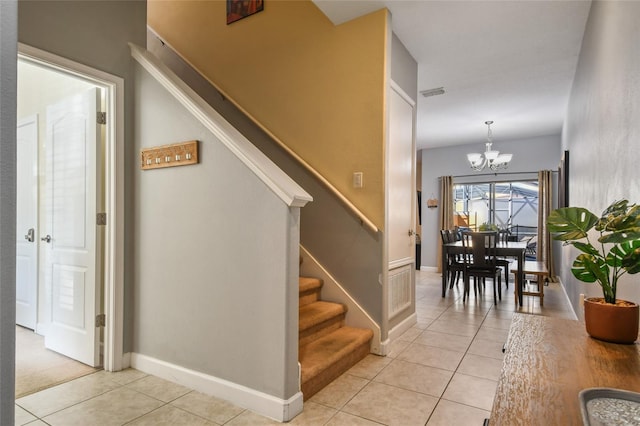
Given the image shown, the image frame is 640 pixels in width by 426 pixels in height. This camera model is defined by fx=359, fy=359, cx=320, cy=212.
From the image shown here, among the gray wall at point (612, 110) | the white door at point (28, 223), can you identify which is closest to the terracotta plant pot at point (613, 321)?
the gray wall at point (612, 110)

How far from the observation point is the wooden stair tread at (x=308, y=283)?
10.1 feet

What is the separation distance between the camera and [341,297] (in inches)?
128

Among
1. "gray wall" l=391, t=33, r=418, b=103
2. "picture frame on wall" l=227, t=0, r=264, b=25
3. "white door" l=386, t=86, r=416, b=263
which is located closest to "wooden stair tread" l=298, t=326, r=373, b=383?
"white door" l=386, t=86, r=416, b=263

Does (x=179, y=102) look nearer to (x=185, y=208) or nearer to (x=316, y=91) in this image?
(x=185, y=208)

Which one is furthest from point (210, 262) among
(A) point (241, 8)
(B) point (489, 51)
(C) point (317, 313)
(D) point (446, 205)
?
(D) point (446, 205)

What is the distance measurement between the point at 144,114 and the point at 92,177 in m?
0.63

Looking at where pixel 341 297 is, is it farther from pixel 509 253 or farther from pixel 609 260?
pixel 509 253

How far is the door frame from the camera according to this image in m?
2.69

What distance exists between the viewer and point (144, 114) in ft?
9.06

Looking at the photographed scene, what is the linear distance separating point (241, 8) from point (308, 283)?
3145 mm

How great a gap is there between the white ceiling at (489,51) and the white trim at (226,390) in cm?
301

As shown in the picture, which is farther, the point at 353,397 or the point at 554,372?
the point at 353,397

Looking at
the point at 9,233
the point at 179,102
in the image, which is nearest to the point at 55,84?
the point at 179,102

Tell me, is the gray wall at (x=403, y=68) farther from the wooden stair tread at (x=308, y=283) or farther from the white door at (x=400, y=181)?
the wooden stair tread at (x=308, y=283)
